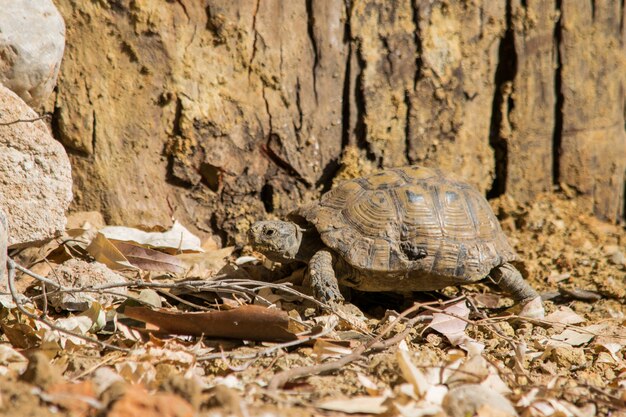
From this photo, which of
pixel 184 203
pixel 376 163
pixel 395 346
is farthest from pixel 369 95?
pixel 395 346

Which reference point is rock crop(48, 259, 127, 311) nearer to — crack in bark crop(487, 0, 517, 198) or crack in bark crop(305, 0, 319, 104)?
crack in bark crop(305, 0, 319, 104)

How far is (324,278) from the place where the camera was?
11.9ft

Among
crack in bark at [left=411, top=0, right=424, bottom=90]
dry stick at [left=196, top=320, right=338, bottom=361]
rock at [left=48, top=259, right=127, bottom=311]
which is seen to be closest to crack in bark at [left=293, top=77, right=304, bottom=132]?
crack in bark at [left=411, top=0, right=424, bottom=90]

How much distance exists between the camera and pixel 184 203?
4.21 meters

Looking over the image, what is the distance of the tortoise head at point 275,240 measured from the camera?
381 centimetres

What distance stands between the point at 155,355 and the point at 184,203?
162cm

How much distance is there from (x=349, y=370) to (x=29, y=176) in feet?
6.14

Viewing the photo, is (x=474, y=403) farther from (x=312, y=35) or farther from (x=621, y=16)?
(x=621, y=16)

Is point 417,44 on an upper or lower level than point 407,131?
upper

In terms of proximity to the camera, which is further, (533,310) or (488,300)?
(488,300)

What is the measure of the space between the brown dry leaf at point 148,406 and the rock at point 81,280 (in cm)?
117

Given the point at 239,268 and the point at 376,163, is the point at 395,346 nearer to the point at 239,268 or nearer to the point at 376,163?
the point at 239,268

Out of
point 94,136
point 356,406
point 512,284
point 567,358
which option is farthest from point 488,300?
point 94,136

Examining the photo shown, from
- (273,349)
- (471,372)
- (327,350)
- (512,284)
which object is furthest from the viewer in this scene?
(512,284)
